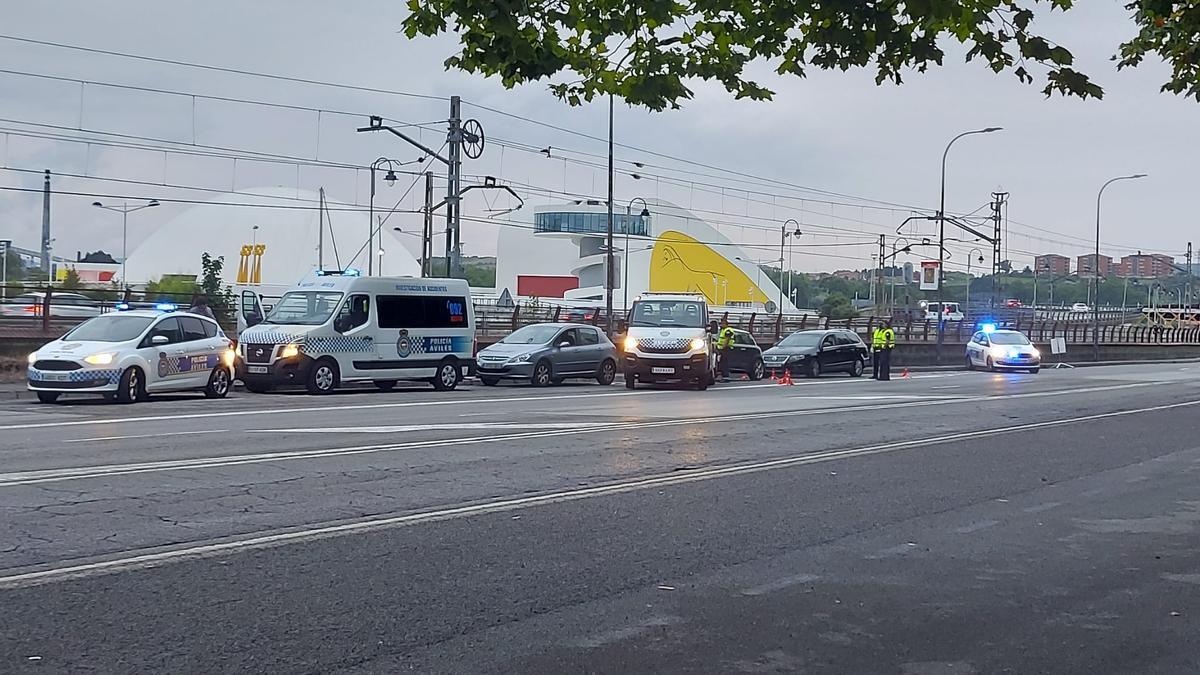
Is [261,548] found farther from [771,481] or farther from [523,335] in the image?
[523,335]

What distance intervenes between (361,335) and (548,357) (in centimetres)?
511

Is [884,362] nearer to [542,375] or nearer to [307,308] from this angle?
[542,375]

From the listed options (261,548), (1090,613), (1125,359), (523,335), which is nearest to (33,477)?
(261,548)

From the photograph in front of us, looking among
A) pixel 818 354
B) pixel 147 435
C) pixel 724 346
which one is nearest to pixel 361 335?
pixel 147 435

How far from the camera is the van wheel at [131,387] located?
19.9 m

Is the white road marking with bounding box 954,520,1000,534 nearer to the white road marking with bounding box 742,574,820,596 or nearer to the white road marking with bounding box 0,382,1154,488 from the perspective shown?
the white road marking with bounding box 742,574,820,596

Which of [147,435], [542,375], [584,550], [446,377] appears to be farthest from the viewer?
[542,375]

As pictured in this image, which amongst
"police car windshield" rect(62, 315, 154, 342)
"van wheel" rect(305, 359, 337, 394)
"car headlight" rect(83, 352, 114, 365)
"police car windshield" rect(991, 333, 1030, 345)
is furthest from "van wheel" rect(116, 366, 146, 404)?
"police car windshield" rect(991, 333, 1030, 345)

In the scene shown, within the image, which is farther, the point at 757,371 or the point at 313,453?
the point at 757,371

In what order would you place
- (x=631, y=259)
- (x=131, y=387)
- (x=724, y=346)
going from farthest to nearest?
(x=631, y=259) < (x=724, y=346) < (x=131, y=387)

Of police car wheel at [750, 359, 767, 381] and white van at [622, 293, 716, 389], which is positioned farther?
police car wheel at [750, 359, 767, 381]

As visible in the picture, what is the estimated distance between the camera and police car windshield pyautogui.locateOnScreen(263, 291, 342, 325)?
78.3 ft

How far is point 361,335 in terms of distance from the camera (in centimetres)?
2423

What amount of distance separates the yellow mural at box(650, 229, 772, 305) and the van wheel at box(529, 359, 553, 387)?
288ft
